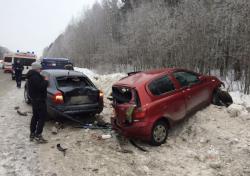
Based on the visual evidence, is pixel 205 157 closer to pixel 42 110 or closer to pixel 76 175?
pixel 76 175

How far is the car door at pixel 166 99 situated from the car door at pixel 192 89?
0.29 m

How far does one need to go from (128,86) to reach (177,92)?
51.0 inches

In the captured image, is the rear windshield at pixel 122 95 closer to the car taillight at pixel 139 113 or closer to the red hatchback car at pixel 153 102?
the red hatchback car at pixel 153 102

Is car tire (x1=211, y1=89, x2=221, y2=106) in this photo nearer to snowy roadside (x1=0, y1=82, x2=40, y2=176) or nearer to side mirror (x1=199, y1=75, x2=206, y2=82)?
side mirror (x1=199, y1=75, x2=206, y2=82)

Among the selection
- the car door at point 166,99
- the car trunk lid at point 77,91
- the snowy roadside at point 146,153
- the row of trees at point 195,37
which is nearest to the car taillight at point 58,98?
the car trunk lid at point 77,91

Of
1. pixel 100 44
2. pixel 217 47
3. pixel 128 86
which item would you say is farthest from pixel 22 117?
pixel 100 44

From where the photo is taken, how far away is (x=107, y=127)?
9484mm

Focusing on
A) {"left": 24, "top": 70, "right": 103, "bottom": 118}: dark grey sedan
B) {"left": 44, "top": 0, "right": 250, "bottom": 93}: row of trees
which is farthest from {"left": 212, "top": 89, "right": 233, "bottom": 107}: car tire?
{"left": 44, "top": 0, "right": 250, "bottom": 93}: row of trees

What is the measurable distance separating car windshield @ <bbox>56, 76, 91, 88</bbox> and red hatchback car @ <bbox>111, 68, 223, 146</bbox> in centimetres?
184

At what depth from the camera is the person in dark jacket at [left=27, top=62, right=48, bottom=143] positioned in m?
8.07

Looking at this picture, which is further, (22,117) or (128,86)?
(22,117)

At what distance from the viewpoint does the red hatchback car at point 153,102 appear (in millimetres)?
7694

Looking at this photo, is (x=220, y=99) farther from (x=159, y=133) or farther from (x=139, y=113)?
(x=139, y=113)

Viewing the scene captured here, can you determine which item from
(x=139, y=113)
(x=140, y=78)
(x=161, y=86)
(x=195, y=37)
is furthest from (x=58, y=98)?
(x=195, y=37)
